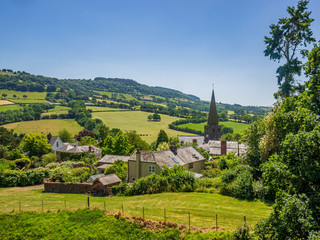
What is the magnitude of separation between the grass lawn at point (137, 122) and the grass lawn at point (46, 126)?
59.8 feet

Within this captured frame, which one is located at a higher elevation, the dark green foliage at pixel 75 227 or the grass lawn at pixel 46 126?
the grass lawn at pixel 46 126

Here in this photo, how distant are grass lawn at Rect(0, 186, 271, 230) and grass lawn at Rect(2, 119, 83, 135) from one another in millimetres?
82106

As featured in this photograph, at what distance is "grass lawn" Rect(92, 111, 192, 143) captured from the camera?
125 metres

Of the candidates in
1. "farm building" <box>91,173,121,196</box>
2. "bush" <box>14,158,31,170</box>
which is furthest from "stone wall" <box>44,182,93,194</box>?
"bush" <box>14,158,31,170</box>

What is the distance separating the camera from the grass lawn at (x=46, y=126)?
108812 mm

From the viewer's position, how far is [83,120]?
128750 mm

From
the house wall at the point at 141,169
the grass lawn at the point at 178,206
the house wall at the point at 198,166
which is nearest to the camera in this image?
the grass lawn at the point at 178,206

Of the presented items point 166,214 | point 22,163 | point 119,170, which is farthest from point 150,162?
point 22,163

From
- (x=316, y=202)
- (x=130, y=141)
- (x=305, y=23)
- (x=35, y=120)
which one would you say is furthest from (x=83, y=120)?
(x=316, y=202)

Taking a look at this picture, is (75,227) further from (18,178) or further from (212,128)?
(212,128)

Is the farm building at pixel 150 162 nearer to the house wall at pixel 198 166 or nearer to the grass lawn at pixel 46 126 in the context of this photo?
the house wall at pixel 198 166

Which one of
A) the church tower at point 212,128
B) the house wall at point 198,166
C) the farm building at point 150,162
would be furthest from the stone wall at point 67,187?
the church tower at point 212,128

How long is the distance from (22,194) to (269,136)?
33399 millimetres

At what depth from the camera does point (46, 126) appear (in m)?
115
